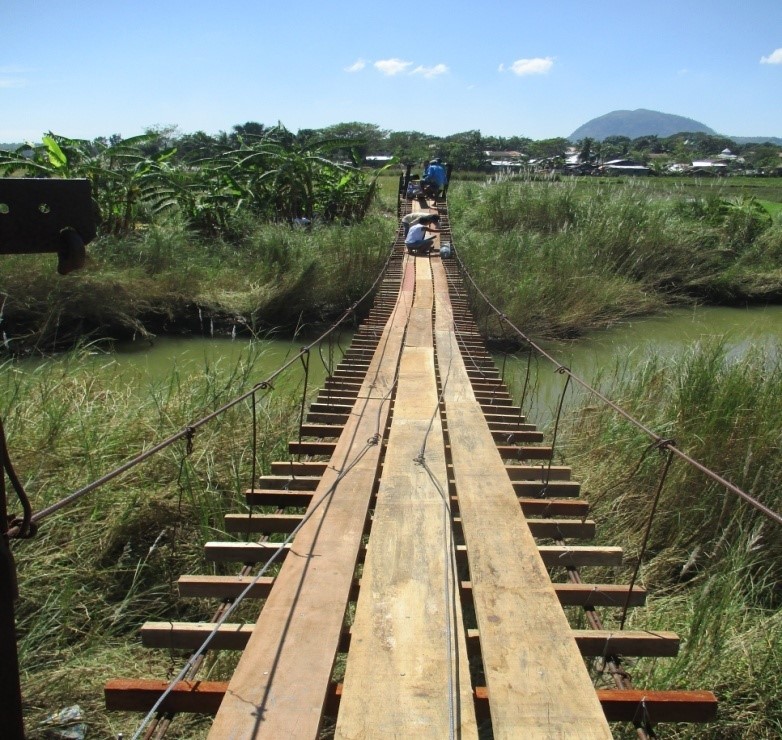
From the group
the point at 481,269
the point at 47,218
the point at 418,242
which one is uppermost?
the point at 47,218

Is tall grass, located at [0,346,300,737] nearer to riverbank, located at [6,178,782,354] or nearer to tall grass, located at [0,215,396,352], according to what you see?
riverbank, located at [6,178,782,354]

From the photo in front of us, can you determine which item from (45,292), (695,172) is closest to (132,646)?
(45,292)

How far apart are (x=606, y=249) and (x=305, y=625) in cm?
1029

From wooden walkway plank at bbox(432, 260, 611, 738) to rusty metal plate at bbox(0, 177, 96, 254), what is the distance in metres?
1.19

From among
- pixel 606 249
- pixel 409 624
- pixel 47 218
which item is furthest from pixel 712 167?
pixel 47 218

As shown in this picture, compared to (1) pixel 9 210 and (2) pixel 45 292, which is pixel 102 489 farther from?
(2) pixel 45 292

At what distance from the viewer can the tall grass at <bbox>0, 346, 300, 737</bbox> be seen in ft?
8.04

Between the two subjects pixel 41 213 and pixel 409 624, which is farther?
pixel 409 624

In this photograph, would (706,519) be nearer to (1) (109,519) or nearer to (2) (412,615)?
(2) (412,615)

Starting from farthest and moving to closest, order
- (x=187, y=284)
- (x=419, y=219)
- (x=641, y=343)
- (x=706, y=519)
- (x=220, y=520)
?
1. (x=419, y=219)
2. (x=641, y=343)
3. (x=187, y=284)
4. (x=706, y=519)
5. (x=220, y=520)

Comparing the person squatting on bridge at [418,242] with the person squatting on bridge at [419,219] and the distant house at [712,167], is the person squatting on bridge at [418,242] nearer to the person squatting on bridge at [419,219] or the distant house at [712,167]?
the person squatting on bridge at [419,219]

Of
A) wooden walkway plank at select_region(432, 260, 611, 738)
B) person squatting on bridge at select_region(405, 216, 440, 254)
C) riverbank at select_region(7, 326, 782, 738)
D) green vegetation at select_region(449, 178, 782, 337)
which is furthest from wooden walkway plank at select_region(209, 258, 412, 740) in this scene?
person squatting on bridge at select_region(405, 216, 440, 254)

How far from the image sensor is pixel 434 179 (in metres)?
13.5

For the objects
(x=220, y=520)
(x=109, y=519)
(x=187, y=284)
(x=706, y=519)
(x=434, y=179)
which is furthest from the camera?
(x=434, y=179)
